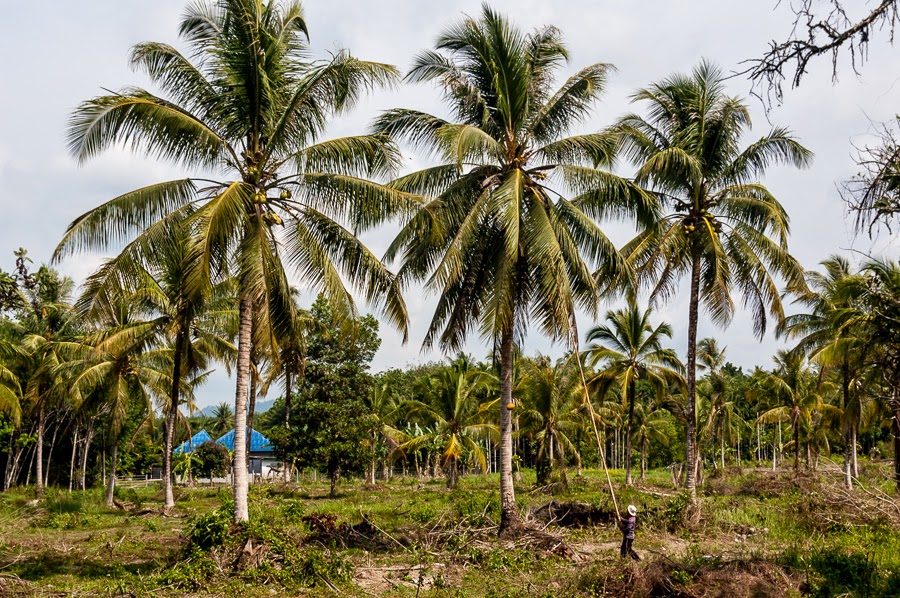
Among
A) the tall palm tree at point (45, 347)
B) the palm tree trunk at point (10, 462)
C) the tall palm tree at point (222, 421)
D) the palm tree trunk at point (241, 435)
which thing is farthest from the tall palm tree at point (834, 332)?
the tall palm tree at point (222, 421)

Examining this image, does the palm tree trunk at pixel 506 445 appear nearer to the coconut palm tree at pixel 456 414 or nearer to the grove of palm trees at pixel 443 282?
the grove of palm trees at pixel 443 282

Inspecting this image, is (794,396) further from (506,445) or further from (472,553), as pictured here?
(472,553)

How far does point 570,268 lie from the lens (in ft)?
48.6

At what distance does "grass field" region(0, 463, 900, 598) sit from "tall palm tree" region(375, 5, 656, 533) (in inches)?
80.7

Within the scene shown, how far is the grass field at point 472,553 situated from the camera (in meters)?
10.6

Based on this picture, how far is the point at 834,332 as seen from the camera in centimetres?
2489

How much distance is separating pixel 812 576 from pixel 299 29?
40.6 ft

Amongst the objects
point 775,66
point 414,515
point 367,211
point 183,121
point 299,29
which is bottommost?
point 414,515

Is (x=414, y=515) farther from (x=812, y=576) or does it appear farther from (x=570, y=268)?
(x=812, y=576)

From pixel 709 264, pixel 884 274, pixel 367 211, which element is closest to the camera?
pixel 367 211

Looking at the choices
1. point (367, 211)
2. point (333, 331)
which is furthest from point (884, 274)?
point (333, 331)

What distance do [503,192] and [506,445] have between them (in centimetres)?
535

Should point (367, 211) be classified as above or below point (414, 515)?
above

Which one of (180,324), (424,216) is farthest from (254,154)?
(180,324)
